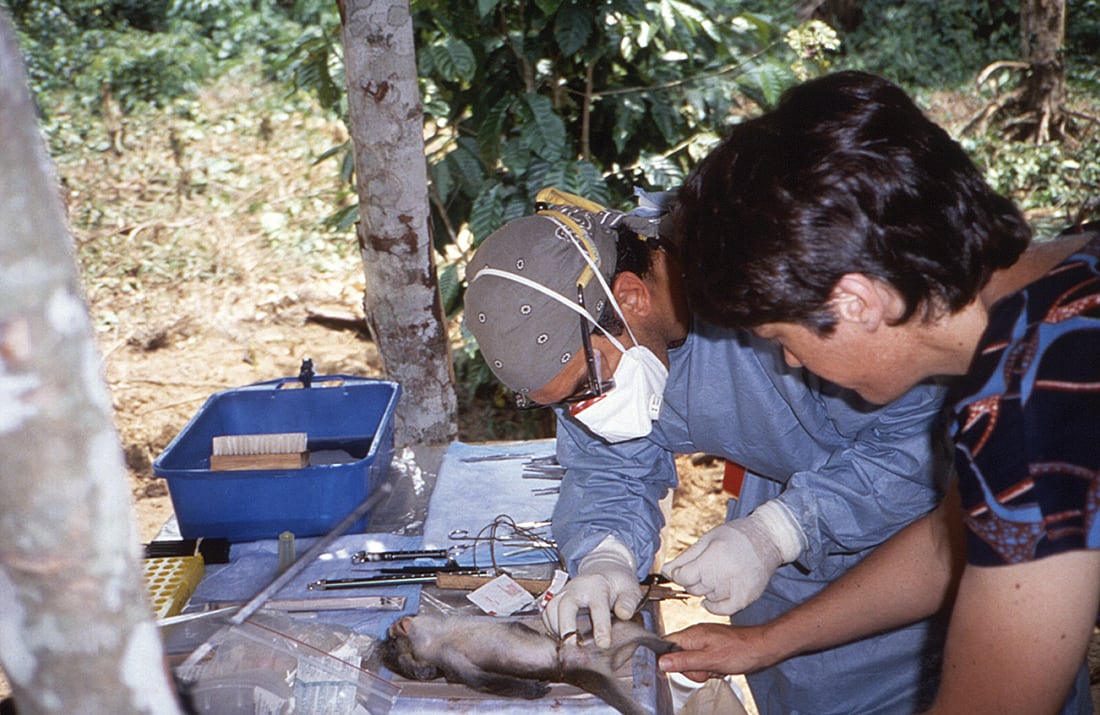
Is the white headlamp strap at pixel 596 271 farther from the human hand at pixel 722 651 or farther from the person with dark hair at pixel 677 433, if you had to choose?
the human hand at pixel 722 651

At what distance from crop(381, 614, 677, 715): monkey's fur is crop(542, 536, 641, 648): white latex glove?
0.03 m

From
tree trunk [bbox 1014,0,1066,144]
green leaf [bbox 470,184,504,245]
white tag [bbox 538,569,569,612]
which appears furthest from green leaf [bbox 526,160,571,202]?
tree trunk [bbox 1014,0,1066,144]

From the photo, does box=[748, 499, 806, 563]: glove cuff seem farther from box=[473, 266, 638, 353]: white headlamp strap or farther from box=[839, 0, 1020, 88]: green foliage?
box=[839, 0, 1020, 88]: green foliage

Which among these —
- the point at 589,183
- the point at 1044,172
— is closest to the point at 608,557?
the point at 589,183

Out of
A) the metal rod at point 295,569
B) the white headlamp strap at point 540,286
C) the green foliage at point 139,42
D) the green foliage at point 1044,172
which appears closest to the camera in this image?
the metal rod at point 295,569

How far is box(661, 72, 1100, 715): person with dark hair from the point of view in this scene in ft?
3.39

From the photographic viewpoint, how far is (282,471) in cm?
209

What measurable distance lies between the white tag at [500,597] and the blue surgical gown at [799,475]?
0.13m

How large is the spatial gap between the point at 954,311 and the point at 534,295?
75 cm

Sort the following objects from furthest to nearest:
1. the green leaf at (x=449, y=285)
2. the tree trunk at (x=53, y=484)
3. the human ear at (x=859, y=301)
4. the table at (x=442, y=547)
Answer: the green leaf at (x=449, y=285)
the table at (x=442, y=547)
the human ear at (x=859, y=301)
the tree trunk at (x=53, y=484)

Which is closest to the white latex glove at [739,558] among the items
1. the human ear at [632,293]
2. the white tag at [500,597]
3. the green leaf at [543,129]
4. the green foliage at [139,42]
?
the white tag at [500,597]

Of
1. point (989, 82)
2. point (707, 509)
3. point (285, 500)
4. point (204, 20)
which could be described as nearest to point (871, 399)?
point (285, 500)

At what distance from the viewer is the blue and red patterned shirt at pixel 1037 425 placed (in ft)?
3.32

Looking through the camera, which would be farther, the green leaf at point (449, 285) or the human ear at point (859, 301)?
the green leaf at point (449, 285)
